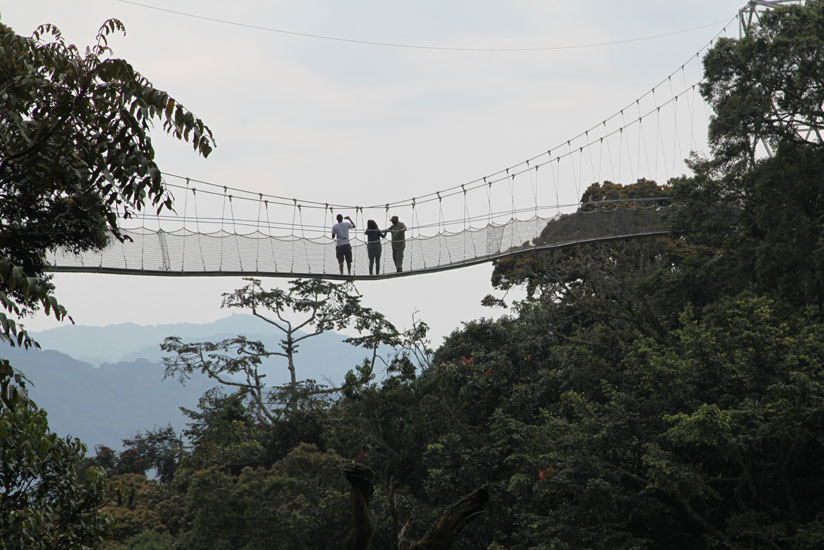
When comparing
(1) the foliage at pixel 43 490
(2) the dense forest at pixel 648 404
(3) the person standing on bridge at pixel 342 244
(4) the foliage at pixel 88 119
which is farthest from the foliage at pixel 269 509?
(4) the foliage at pixel 88 119

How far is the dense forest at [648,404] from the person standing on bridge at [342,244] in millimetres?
2718

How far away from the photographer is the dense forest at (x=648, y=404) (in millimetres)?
10031

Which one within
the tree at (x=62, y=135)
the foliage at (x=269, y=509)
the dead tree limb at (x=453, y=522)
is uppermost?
the tree at (x=62, y=135)

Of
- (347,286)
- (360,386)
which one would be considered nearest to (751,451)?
(360,386)

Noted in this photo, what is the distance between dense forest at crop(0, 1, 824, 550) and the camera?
10.0 meters

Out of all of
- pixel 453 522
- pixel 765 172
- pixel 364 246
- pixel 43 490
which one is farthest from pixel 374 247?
pixel 453 522

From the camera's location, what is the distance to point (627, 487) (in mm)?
10828

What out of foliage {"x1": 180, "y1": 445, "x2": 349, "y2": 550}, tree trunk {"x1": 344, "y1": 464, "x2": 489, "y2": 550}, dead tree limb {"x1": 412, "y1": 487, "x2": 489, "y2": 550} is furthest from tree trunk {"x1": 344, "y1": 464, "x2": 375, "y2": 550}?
foliage {"x1": 180, "y1": 445, "x2": 349, "y2": 550}

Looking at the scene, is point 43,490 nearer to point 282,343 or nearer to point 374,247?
point 374,247

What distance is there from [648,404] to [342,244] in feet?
14.3

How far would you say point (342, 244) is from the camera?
38.6 ft

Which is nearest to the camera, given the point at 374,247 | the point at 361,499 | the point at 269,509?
the point at 361,499

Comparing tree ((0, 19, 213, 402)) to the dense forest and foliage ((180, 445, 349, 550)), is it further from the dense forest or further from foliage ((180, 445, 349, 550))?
foliage ((180, 445, 349, 550))

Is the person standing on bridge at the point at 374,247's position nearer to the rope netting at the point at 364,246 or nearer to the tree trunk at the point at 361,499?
the rope netting at the point at 364,246
